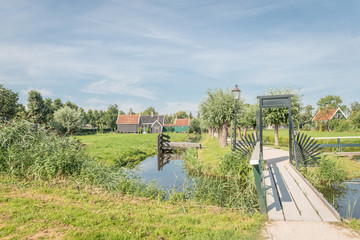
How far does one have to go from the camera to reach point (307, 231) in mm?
3494

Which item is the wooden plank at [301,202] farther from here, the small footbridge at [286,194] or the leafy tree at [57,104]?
the leafy tree at [57,104]

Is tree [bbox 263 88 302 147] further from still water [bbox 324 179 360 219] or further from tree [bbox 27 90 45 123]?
tree [bbox 27 90 45 123]

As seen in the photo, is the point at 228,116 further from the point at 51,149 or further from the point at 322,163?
the point at 51,149

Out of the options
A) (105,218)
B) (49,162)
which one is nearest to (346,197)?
(105,218)

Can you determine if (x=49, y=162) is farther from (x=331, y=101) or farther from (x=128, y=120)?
(x=331, y=101)

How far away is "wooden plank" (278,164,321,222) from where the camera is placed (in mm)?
4018

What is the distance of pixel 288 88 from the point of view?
17.3 metres

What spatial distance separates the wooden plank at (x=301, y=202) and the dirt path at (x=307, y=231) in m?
0.24

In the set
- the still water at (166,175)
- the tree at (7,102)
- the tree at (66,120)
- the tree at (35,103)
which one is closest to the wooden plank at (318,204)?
the still water at (166,175)

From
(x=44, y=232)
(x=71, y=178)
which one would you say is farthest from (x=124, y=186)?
(x=44, y=232)

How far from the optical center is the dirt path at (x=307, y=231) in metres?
3.31

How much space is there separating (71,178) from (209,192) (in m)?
4.20

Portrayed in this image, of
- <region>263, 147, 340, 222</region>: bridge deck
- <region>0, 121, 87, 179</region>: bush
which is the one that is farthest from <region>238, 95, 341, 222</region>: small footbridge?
<region>0, 121, 87, 179</region>: bush

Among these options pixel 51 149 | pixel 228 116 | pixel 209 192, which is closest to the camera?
pixel 209 192
